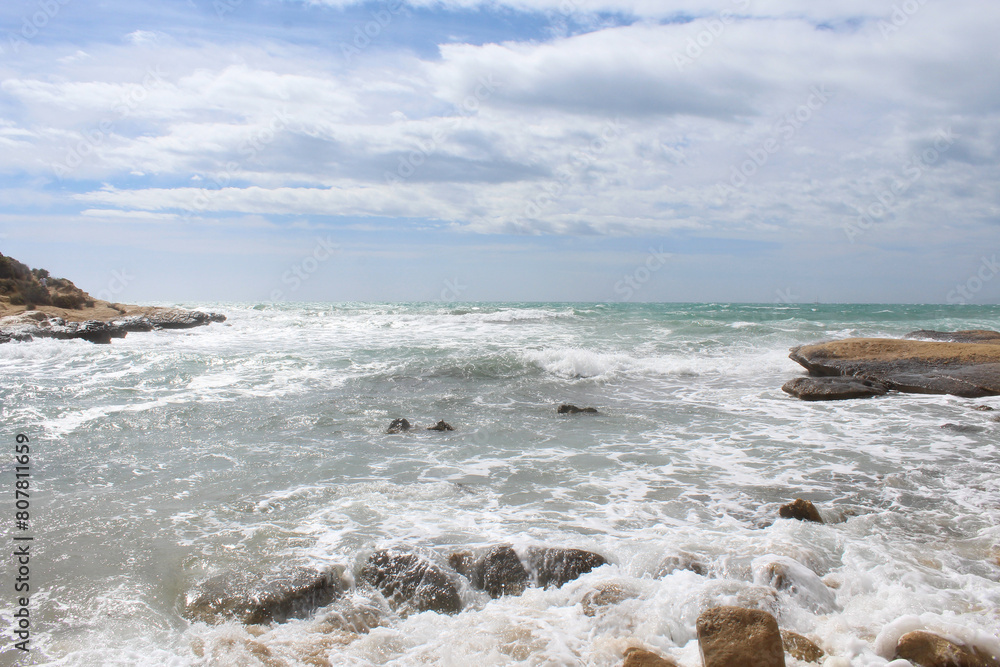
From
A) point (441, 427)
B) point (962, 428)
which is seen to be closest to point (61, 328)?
point (441, 427)

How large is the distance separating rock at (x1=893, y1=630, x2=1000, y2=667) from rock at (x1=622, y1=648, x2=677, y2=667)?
1.28 meters

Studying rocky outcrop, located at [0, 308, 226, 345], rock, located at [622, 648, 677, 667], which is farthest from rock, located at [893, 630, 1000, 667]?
rocky outcrop, located at [0, 308, 226, 345]

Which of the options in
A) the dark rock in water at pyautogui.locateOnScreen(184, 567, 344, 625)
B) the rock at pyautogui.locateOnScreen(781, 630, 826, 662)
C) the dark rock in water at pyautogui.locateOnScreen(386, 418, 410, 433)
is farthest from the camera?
the dark rock in water at pyautogui.locateOnScreen(386, 418, 410, 433)

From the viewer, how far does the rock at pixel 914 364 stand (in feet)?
35.0

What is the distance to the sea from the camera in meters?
3.37

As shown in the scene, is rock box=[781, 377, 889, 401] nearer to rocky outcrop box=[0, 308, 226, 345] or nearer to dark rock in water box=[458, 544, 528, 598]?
dark rock in water box=[458, 544, 528, 598]

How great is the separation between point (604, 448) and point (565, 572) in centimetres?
372

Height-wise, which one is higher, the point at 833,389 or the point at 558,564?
the point at 833,389

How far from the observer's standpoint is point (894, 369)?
11.6 m

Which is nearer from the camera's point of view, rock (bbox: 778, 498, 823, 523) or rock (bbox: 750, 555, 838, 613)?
rock (bbox: 750, 555, 838, 613)

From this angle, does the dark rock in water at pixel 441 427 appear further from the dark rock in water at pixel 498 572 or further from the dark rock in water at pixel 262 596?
the dark rock in water at pixel 262 596

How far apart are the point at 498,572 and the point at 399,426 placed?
4.92m

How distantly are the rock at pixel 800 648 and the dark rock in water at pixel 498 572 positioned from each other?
5.36 feet

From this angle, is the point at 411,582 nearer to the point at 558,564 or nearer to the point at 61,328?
the point at 558,564
